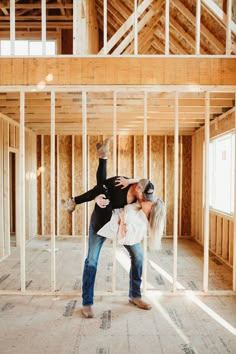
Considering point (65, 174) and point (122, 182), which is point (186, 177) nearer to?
point (65, 174)

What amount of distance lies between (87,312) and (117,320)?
334mm

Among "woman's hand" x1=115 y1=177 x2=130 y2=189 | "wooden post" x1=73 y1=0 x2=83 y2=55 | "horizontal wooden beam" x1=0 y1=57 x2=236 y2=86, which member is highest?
"wooden post" x1=73 y1=0 x2=83 y2=55

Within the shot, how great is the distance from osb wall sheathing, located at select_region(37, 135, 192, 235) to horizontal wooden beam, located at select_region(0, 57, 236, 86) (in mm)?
4753

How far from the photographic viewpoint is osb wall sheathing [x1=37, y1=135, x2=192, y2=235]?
8.85m

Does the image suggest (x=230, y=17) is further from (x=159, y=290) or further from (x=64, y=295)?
(x=64, y=295)

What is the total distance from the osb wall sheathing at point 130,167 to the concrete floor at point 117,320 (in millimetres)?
3670

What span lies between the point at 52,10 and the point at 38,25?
64cm

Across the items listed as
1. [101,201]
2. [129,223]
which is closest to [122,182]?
[101,201]

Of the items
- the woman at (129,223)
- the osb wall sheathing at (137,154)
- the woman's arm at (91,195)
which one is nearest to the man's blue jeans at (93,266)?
the woman at (129,223)

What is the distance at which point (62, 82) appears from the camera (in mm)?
4098

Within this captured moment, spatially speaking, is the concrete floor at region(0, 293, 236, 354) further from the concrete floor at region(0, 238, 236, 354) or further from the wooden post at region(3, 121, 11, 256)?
the wooden post at region(3, 121, 11, 256)

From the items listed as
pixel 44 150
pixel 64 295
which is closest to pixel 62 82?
pixel 64 295

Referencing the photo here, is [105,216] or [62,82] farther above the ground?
[62,82]

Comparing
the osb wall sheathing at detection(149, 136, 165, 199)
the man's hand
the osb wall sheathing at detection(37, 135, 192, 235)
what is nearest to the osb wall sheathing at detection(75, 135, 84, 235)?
the osb wall sheathing at detection(37, 135, 192, 235)
